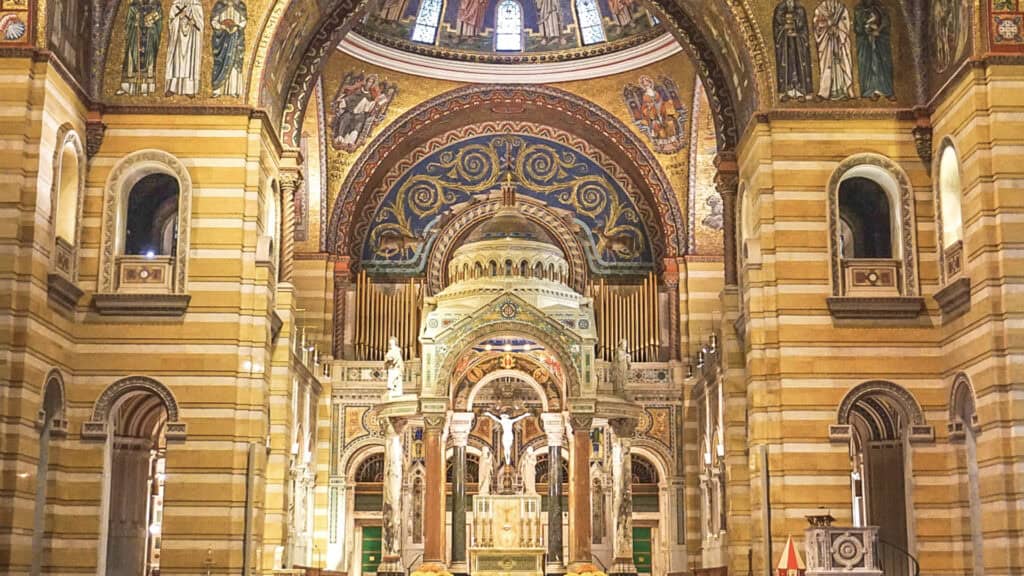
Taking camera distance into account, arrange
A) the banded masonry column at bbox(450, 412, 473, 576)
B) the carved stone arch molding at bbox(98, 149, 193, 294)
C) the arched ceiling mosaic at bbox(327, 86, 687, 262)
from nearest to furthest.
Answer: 1. the carved stone arch molding at bbox(98, 149, 193, 294)
2. the banded masonry column at bbox(450, 412, 473, 576)
3. the arched ceiling mosaic at bbox(327, 86, 687, 262)

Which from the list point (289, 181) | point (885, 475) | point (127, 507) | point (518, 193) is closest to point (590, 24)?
point (518, 193)

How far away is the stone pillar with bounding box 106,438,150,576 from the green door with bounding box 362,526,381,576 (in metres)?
11.3

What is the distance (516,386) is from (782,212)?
14146 mm

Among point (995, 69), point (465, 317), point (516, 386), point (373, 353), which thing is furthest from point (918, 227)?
point (373, 353)

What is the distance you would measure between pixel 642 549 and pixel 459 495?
6.53 m

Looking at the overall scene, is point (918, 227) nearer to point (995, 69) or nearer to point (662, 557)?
point (995, 69)

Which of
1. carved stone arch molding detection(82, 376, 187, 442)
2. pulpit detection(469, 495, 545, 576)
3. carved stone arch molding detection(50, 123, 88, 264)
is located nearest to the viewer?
carved stone arch molding detection(50, 123, 88, 264)

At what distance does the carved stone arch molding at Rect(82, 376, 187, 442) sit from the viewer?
20.0 m

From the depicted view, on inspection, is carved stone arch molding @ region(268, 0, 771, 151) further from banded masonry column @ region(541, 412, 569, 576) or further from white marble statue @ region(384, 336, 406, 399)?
banded masonry column @ region(541, 412, 569, 576)

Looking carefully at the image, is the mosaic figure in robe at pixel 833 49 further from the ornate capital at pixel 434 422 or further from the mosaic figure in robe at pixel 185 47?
the ornate capital at pixel 434 422

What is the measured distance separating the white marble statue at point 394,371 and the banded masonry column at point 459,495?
1.56m

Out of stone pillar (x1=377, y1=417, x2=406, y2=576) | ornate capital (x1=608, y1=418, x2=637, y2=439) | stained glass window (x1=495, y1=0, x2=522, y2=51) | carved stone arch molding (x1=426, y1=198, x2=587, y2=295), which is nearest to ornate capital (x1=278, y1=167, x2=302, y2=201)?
stone pillar (x1=377, y1=417, x2=406, y2=576)

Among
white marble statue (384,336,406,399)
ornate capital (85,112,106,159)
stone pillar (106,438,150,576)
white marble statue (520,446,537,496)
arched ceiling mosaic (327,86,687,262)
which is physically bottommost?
stone pillar (106,438,150,576)

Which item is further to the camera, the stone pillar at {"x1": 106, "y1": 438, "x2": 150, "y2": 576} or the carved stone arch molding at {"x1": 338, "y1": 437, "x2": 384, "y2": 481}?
the carved stone arch molding at {"x1": 338, "y1": 437, "x2": 384, "y2": 481}
